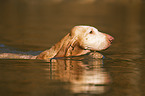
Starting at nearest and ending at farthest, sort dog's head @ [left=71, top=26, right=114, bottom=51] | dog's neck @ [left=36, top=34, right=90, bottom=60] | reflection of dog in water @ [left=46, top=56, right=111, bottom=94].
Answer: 1. reflection of dog in water @ [left=46, top=56, right=111, bottom=94]
2. dog's head @ [left=71, top=26, right=114, bottom=51]
3. dog's neck @ [left=36, top=34, right=90, bottom=60]

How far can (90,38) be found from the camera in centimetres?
891

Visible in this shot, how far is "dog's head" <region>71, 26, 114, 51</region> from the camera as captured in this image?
8914mm

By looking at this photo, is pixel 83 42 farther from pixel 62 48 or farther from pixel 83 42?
pixel 62 48

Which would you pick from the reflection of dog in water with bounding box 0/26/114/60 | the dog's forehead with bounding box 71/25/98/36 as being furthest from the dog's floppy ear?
the dog's forehead with bounding box 71/25/98/36

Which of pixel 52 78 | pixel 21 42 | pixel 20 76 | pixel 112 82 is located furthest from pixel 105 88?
pixel 21 42

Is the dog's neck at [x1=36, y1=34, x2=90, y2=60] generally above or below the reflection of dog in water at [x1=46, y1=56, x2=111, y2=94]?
above

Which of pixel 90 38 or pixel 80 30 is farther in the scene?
pixel 80 30

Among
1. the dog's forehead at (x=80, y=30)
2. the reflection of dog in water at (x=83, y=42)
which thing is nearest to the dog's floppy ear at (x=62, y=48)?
the reflection of dog in water at (x=83, y=42)

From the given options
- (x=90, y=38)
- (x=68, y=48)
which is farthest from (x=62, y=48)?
(x=90, y=38)

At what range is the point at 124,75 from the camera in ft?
24.4

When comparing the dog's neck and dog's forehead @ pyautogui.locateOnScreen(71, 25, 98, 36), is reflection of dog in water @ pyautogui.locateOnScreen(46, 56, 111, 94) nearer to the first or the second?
the dog's neck

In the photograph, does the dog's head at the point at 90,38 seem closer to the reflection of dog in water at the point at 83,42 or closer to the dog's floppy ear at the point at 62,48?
the reflection of dog in water at the point at 83,42

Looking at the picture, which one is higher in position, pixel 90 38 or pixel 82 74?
pixel 90 38

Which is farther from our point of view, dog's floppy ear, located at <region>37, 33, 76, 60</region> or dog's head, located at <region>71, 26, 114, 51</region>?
dog's floppy ear, located at <region>37, 33, 76, 60</region>
